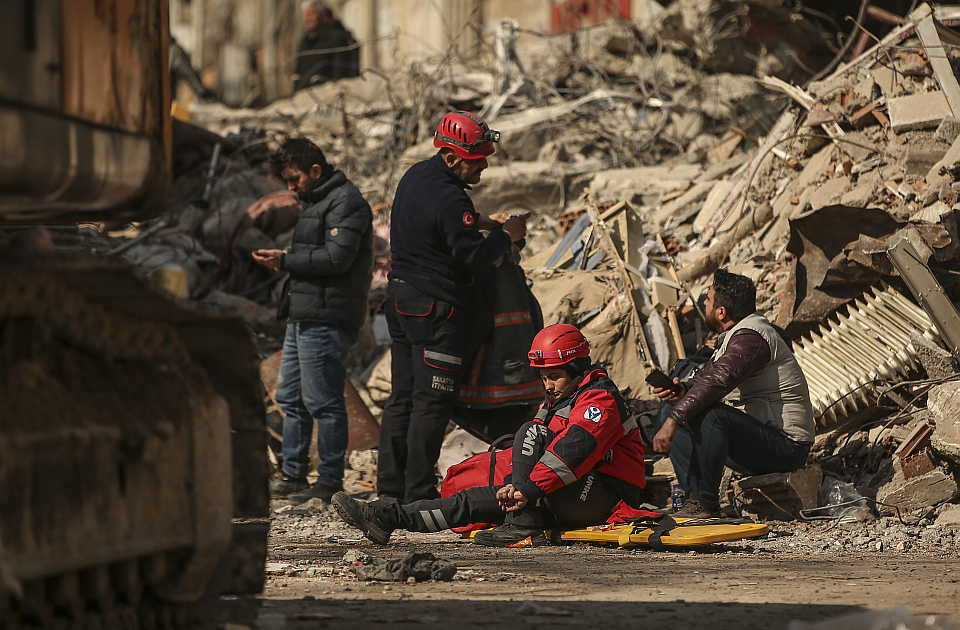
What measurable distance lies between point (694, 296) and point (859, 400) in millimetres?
1509

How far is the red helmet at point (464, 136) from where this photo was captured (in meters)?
5.50

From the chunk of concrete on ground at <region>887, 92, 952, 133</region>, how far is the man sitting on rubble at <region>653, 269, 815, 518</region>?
2.65m

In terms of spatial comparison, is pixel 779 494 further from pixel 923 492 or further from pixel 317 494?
pixel 317 494

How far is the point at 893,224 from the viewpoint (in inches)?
269

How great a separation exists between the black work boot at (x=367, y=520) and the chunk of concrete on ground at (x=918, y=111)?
4966 mm

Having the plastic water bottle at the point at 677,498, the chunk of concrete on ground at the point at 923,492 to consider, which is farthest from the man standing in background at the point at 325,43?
the chunk of concrete on ground at the point at 923,492

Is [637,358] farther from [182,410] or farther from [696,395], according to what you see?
[182,410]

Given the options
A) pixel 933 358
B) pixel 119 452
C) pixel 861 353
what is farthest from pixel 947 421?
pixel 119 452

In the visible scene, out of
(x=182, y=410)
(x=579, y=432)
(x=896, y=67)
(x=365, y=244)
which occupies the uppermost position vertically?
(x=896, y=67)

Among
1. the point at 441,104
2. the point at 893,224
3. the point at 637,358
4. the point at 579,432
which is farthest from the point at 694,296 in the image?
the point at 441,104

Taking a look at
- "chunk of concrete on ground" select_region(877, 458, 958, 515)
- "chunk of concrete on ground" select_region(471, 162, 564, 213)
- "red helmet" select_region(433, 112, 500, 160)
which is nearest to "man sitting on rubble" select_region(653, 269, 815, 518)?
"chunk of concrete on ground" select_region(877, 458, 958, 515)

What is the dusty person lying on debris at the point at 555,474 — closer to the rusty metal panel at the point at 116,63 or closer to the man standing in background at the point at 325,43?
the rusty metal panel at the point at 116,63

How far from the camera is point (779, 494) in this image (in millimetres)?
5785

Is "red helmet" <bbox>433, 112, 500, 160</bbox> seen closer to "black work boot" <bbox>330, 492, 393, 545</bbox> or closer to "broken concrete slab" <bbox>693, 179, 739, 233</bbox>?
"black work boot" <bbox>330, 492, 393, 545</bbox>
